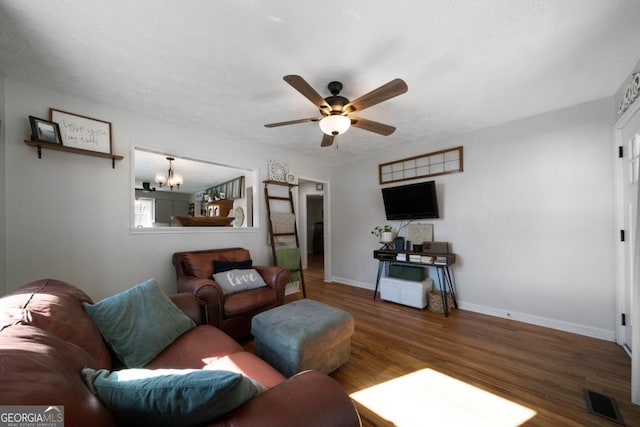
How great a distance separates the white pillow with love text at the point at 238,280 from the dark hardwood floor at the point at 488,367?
122 cm

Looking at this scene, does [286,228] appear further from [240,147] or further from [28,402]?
[28,402]

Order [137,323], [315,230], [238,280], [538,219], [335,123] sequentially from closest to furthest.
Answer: [137,323] → [335,123] → [238,280] → [538,219] → [315,230]

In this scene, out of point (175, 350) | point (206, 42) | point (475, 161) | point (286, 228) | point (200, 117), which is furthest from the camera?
point (286, 228)

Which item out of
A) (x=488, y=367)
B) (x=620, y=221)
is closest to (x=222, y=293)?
(x=488, y=367)

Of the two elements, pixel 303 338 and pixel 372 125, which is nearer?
pixel 303 338

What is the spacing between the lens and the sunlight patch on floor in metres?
1.43

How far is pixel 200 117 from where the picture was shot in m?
2.72

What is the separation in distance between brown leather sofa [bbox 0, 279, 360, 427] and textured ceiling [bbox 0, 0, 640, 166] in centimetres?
161

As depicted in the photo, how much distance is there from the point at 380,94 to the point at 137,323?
2.20 meters

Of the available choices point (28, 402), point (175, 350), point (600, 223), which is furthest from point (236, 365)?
point (600, 223)

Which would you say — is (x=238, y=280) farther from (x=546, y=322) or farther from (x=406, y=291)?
(x=546, y=322)

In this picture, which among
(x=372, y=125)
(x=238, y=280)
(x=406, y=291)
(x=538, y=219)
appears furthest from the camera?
(x=406, y=291)

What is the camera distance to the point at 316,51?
169 cm

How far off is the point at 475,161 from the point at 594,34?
1.71 m
